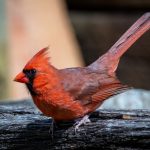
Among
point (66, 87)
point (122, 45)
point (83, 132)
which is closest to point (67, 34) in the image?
point (122, 45)

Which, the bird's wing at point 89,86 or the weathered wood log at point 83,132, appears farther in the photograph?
the bird's wing at point 89,86

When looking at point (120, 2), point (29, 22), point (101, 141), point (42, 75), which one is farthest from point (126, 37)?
point (120, 2)

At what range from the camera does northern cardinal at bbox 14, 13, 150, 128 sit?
3832 mm

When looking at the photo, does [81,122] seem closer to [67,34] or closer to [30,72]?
[30,72]

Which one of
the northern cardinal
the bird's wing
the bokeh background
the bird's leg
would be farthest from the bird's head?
the bokeh background

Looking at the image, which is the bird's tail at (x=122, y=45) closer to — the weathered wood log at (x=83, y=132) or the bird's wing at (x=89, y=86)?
the bird's wing at (x=89, y=86)

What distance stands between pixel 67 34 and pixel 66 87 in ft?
14.1

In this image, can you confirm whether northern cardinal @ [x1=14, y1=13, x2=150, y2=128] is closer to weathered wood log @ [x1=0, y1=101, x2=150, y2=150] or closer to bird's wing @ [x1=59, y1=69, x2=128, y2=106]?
bird's wing @ [x1=59, y1=69, x2=128, y2=106]

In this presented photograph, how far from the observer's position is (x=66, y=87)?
4.09 metres

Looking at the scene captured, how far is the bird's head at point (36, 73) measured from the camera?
12.6 ft

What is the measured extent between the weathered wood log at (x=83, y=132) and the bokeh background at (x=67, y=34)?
3036mm

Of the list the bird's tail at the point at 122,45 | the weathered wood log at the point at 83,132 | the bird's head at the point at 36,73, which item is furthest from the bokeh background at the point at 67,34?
the weathered wood log at the point at 83,132

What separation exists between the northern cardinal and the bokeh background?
96.8 inches

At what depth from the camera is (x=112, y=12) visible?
8.67 meters
